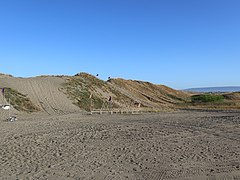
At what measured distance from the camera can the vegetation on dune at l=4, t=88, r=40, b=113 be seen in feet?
95.5

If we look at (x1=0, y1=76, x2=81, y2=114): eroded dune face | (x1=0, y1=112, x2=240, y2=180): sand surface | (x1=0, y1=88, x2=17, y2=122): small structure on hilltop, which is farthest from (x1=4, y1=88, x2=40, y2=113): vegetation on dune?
(x1=0, y1=112, x2=240, y2=180): sand surface

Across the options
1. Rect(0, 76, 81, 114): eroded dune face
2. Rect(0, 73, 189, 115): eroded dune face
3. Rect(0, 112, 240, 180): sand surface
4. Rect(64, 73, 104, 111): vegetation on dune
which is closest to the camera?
Rect(0, 112, 240, 180): sand surface

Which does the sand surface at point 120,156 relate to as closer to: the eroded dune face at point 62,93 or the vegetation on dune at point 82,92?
the eroded dune face at point 62,93

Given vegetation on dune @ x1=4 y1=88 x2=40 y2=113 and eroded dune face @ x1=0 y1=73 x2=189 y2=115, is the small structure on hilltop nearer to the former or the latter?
vegetation on dune @ x1=4 y1=88 x2=40 y2=113

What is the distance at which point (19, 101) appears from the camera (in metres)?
30.2

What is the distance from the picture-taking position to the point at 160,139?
45.1ft

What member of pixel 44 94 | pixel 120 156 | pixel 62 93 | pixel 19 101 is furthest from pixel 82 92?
pixel 120 156

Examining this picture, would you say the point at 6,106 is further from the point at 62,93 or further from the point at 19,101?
the point at 62,93

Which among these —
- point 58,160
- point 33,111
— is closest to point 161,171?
point 58,160

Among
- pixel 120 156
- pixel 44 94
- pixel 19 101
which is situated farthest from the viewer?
pixel 44 94

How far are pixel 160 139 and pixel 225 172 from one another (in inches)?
226

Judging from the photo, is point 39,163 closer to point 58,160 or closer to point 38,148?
point 58,160

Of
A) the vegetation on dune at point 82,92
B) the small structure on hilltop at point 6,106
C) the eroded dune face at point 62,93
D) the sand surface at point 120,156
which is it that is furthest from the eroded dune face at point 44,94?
the sand surface at point 120,156

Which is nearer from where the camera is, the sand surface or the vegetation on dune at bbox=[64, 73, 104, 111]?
the sand surface
